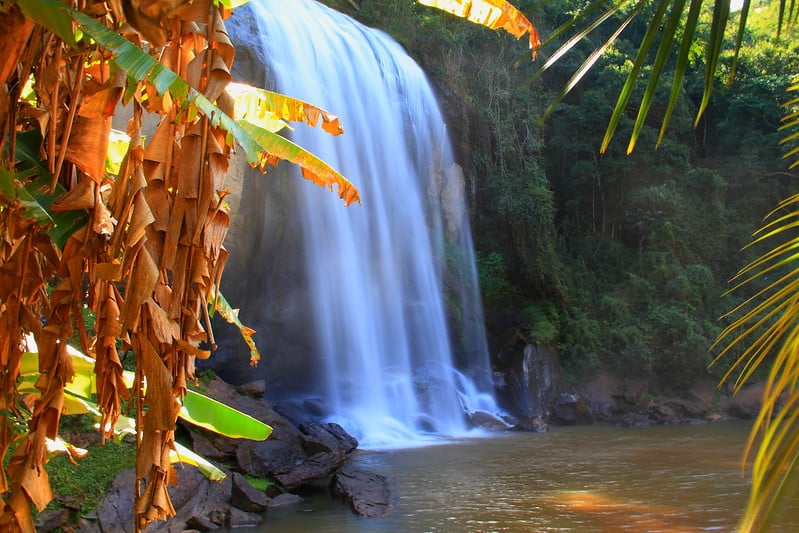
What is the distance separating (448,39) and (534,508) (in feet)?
49.2

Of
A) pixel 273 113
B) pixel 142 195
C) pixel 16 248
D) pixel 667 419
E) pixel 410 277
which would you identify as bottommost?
pixel 667 419

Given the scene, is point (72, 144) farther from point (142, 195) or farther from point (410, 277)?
point (410, 277)

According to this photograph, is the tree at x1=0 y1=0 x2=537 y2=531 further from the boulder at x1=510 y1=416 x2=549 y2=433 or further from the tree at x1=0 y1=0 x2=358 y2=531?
the boulder at x1=510 y1=416 x2=549 y2=433

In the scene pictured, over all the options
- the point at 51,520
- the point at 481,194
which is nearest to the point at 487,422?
the point at 481,194

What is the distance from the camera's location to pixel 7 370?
265 cm

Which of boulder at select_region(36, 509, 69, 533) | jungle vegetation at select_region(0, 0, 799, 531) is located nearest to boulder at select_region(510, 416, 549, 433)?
jungle vegetation at select_region(0, 0, 799, 531)

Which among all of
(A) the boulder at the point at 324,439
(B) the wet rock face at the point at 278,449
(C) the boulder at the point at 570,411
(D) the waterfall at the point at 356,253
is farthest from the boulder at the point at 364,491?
(C) the boulder at the point at 570,411

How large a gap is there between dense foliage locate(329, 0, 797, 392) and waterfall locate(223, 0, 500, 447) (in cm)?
239

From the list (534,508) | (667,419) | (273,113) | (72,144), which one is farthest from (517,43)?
(72,144)

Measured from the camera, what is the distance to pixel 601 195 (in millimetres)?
24375

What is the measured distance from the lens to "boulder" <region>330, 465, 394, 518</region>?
336 inches

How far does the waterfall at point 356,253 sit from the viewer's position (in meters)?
15.1

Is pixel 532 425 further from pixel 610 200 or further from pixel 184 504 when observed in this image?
pixel 610 200

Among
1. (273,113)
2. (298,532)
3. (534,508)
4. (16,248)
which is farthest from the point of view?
(534,508)
